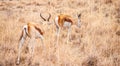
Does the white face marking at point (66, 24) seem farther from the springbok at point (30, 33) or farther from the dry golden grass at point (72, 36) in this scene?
the springbok at point (30, 33)

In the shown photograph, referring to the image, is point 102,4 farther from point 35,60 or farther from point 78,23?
point 35,60

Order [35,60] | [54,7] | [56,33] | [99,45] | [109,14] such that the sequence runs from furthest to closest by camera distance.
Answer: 1. [54,7]
2. [109,14]
3. [56,33]
4. [99,45]
5. [35,60]

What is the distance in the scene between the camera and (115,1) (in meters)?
12.0

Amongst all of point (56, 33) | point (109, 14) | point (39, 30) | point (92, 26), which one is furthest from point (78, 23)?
point (39, 30)

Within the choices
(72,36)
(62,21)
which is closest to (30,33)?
(62,21)

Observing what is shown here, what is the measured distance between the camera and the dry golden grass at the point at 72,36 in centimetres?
614

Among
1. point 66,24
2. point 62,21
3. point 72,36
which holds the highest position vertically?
point 62,21

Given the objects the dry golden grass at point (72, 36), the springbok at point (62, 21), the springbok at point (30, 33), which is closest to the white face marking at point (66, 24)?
the springbok at point (62, 21)

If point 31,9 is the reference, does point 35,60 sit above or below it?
below

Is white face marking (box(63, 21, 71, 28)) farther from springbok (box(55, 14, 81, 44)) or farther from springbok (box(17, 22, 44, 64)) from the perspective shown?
springbok (box(17, 22, 44, 64))

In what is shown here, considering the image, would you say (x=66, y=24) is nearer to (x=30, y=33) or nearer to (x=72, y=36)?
(x=72, y=36)

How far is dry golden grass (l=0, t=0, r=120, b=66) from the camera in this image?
6135mm

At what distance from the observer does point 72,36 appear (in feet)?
26.8

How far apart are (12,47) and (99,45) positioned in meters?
2.28
